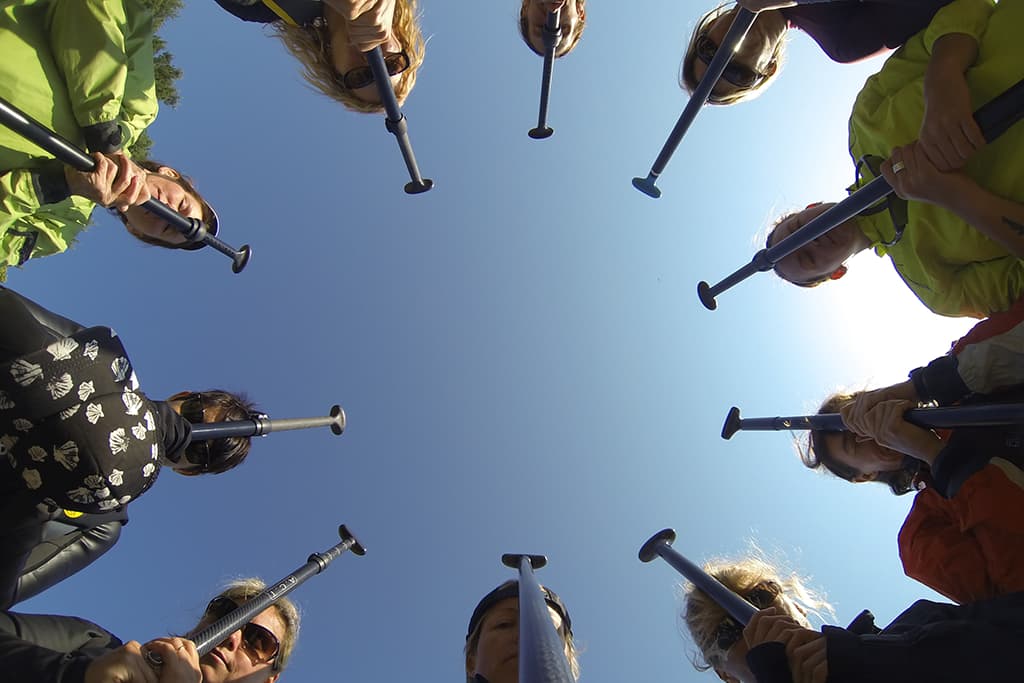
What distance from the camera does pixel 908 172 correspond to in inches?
89.9

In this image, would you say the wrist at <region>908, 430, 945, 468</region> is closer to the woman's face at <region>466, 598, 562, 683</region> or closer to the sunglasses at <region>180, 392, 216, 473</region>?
the woman's face at <region>466, 598, 562, 683</region>

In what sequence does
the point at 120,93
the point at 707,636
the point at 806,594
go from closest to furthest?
1. the point at 120,93
2. the point at 707,636
3. the point at 806,594

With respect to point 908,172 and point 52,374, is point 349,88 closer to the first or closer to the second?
point 52,374

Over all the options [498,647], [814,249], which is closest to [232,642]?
[498,647]

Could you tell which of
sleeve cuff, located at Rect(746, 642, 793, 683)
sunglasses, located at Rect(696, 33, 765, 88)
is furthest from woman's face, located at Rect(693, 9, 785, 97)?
sleeve cuff, located at Rect(746, 642, 793, 683)

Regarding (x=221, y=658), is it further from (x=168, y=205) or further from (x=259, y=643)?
(x=168, y=205)

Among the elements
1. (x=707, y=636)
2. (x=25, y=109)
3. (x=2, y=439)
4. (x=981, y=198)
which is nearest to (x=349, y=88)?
(x=25, y=109)

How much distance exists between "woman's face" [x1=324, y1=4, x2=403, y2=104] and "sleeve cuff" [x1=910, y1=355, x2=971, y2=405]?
3224 millimetres

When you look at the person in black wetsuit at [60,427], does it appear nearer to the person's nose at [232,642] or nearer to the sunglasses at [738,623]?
the person's nose at [232,642]

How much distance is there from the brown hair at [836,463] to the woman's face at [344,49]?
11.5 ft

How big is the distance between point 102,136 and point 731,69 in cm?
350

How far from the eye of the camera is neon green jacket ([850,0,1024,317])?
85.9 inches

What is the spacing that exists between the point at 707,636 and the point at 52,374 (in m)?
3.67

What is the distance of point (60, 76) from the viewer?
2.63m
